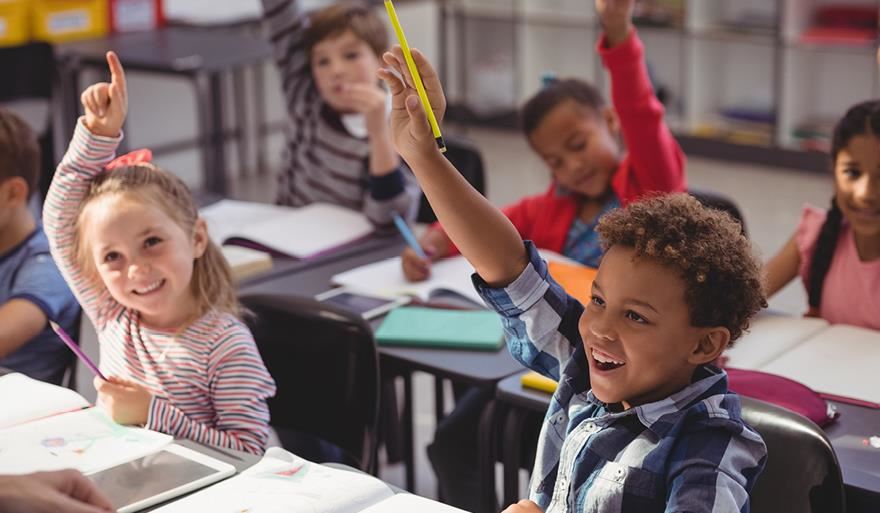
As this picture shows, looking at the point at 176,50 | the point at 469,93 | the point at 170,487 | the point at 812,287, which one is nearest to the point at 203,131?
the point at 176,50

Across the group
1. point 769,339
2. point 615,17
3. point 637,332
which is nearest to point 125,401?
point 637,332

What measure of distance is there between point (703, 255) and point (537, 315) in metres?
0.23

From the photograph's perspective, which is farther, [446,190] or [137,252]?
[137,252]

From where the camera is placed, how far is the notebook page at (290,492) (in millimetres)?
1454

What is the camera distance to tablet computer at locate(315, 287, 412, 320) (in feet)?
7.80

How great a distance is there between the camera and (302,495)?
1476 millimetres

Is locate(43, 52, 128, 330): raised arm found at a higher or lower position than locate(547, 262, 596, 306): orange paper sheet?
higher

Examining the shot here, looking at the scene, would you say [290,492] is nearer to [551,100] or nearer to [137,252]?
[137,252]

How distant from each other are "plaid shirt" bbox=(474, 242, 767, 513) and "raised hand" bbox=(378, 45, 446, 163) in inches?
8.0

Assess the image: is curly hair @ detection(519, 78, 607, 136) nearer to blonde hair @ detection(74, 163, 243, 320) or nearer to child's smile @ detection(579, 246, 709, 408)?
blonde hair @ detection(74, 163, 243, 320)

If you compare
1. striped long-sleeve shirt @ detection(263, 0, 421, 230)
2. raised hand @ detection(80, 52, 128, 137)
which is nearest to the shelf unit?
striped long-sleeve shirt @ detection(263, 0, 421, 230)

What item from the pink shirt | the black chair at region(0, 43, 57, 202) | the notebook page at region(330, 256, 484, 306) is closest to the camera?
the pink shirt

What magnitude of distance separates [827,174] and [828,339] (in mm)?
3455

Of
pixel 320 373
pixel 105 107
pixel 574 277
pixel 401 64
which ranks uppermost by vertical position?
pixel 401 64
